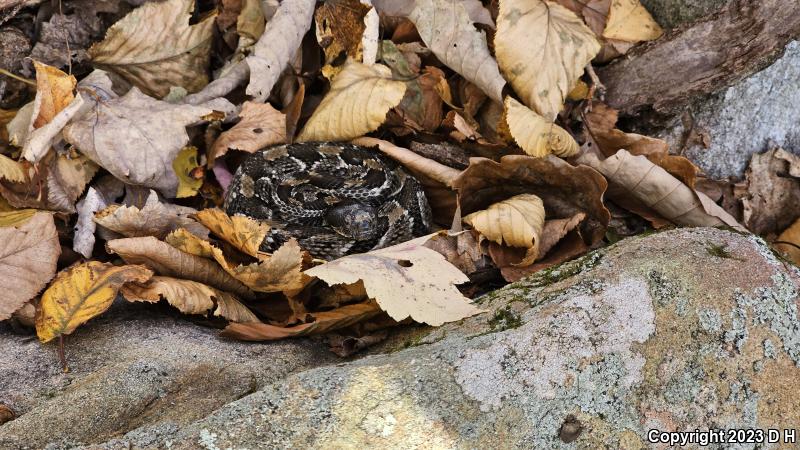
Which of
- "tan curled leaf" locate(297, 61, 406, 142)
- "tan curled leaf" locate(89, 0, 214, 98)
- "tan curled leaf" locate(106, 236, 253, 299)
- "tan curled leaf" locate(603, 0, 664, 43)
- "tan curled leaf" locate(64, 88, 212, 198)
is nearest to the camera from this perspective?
"tan curled leaf" locate(106, 236, 253, 299)

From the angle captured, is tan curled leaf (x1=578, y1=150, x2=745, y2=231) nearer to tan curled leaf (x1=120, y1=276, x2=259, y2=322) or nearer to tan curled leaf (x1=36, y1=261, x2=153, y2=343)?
tan curled leaf (x1=120, y1=276, x2=259, y2=322)

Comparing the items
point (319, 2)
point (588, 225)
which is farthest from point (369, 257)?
point (319, 2)

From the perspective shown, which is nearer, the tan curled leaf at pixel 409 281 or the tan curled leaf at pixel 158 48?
the tan curled leaf at pixel 409 281

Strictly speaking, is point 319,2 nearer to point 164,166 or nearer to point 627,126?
point 164,166

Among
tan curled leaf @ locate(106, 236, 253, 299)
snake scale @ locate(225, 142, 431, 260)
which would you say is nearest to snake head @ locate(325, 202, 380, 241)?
snake scale @ locate(225, 142, 431, 260)

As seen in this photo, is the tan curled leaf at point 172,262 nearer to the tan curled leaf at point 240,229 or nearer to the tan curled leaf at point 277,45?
the tan curled leaf at point 240,229

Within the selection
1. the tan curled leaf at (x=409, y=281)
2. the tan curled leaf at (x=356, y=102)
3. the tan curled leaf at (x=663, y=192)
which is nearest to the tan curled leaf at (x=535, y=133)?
the tan curled leaf at (x=663, y=192)
